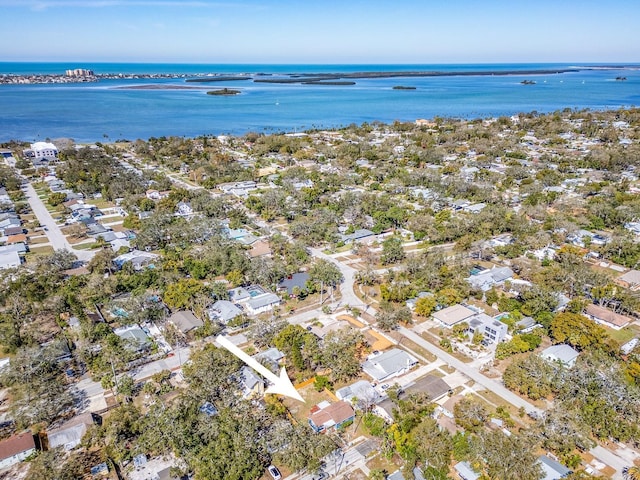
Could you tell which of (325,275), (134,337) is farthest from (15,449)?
(325,275)

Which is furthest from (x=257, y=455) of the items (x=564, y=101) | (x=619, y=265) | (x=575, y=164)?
(x=564, y=101)

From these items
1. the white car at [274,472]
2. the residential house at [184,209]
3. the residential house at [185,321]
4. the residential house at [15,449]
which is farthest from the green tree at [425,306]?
the residential house at [184,209]

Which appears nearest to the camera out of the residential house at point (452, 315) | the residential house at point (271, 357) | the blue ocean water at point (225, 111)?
Answer: the residential house at point (271, 357)

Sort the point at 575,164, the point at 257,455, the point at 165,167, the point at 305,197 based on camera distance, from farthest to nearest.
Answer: the point at 165,167, the point at 575,164, the point at 305,197, the point at 257,455

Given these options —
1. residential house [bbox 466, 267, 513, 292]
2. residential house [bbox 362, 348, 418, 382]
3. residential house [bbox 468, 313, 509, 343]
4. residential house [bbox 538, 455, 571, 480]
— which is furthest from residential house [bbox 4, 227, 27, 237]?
residential house [bbox 538, 455, 571, 480]

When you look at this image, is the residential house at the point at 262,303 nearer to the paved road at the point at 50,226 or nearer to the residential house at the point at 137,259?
the residential house at the point at 137,259

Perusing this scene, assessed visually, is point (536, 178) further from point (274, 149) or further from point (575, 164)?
point (274, 149)

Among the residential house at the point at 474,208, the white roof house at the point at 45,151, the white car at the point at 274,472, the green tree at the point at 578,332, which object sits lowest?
the white car at the point at 274,472
